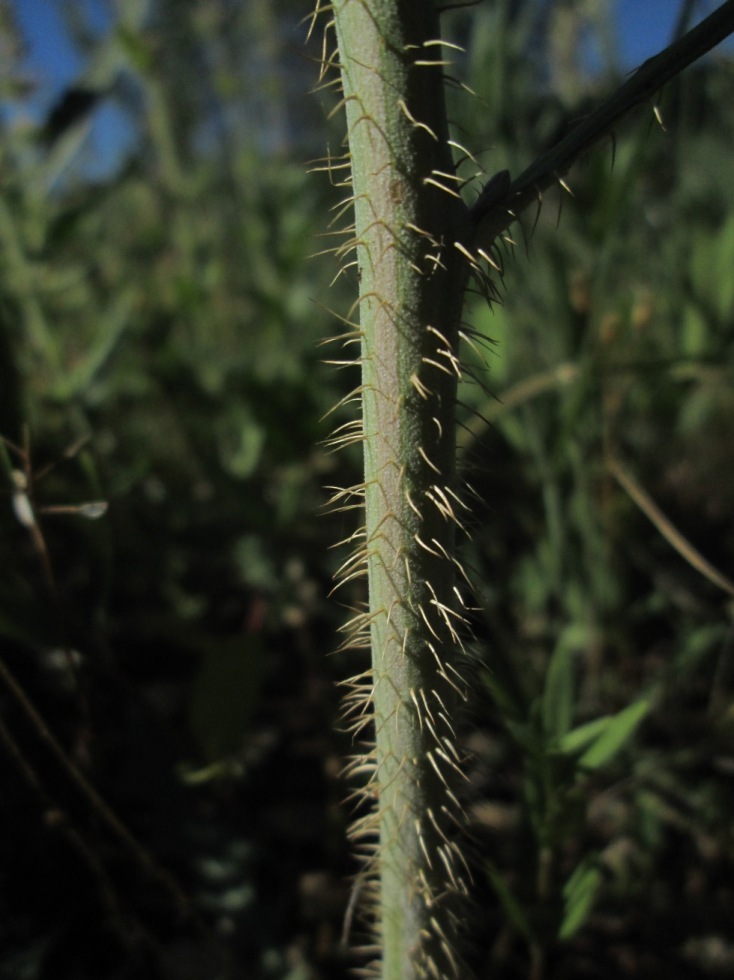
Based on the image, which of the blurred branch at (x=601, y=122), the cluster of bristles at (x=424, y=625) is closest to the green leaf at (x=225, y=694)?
the cluster of bristles at (x=424, y=625)

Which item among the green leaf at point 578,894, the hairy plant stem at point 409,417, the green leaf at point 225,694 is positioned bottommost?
the green leaf at point 578,894

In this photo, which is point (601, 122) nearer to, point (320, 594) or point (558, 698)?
point (558, 698)

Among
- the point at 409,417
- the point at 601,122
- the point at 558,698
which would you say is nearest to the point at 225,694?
the point at 558,698

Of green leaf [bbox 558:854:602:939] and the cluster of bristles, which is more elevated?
the cluster of bristles

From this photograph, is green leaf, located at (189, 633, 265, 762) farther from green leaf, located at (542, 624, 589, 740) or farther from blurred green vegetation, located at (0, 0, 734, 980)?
green leaf, located at (542, 624, 589, 740)

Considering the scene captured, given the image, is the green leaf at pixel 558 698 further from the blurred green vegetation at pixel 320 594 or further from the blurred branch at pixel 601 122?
the blurred branch at pixel 601 122

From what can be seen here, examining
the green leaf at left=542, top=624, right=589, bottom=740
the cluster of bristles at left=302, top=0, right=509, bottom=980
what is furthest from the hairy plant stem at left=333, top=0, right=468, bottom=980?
the green leaf at left=542, top=624, right=589, bottom=740

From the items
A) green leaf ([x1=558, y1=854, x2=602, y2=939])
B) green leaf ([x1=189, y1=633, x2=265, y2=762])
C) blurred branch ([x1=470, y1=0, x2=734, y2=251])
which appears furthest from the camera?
green leaf ([x1=189, y1=633, x2=265, y2=762])

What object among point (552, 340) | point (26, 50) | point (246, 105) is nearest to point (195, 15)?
point (246, 105)
